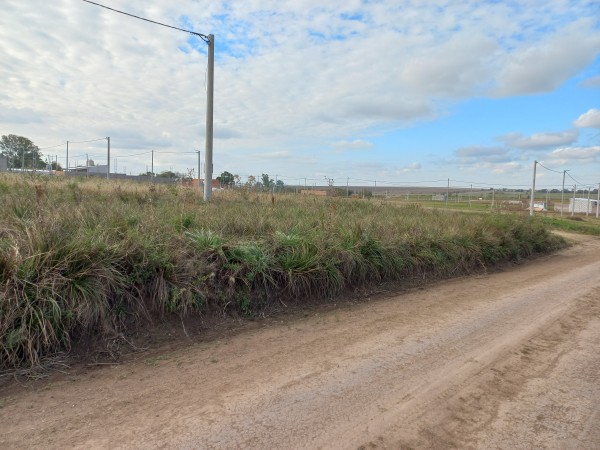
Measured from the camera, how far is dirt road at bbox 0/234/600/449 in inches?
118

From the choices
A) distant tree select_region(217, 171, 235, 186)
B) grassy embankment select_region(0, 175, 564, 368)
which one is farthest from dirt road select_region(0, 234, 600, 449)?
distant tree select_region(217, 171, 235, 186)

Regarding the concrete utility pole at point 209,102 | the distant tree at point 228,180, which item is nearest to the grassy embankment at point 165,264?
the concrete utility pole at point 209,102

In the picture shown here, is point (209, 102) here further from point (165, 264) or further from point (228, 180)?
point (228, 180)

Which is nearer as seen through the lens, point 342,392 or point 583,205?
point 342,392

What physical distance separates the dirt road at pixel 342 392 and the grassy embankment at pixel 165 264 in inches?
24.7

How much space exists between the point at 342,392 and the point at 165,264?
271 centimetres

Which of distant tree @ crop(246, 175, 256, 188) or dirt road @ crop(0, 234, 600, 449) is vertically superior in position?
distant tree @ crop(246, 175, 256, 188)

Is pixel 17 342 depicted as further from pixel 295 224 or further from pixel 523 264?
pixel 523 264

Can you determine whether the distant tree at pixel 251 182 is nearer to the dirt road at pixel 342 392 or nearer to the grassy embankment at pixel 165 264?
the grassy embankment at pixel 165 264

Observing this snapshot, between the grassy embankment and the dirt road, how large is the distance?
626 mm

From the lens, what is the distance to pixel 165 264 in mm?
5141

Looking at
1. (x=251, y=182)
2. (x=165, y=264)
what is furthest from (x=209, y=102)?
(x=165, y=264)

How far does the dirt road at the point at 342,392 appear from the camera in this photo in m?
3.01

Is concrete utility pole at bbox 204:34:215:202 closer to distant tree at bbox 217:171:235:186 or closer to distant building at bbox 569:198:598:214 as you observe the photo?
distant tree at bbox 217:171:235:186
